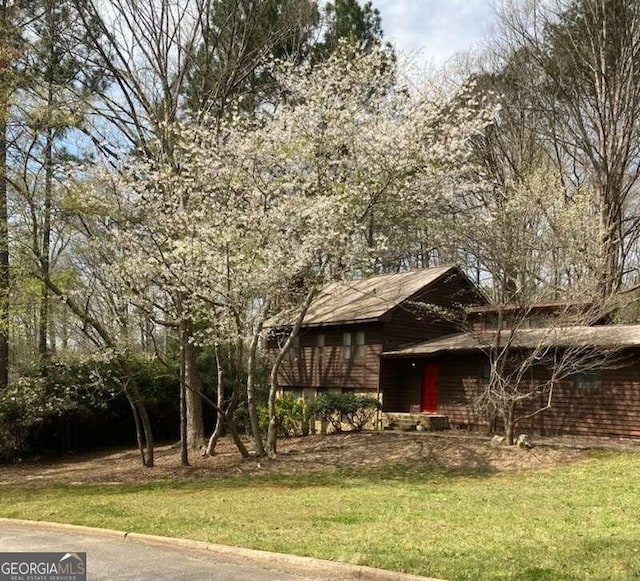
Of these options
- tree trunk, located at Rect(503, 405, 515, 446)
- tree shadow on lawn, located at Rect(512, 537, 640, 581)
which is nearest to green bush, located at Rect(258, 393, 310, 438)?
tree trunk, located at Rect(503, 405, 515, 446)

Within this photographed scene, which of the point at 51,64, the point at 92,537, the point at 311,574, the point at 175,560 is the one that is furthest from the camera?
the point at 51,64

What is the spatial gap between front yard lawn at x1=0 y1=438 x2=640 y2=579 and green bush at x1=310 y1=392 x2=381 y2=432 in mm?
5367

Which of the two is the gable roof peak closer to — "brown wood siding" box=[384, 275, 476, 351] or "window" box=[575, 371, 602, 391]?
"brown wood siding" box=[384, 275, 476, 351]

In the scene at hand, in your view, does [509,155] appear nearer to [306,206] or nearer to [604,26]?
[604,26]

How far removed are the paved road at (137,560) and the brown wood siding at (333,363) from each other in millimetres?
16295

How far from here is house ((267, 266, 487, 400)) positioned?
24.0m

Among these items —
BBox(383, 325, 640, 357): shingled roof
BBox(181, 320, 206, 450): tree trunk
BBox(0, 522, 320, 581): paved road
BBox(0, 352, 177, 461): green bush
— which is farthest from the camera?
BBox(0, 352, 177, 461): green bush

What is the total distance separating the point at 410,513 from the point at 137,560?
A: 4131 millimetres

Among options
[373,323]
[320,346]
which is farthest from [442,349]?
[320,346]

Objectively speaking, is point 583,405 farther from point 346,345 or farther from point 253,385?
point 346,345

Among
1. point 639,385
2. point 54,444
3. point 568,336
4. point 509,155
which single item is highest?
point 509,155

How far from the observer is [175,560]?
7.02 m

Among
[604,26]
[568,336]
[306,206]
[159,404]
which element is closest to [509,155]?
[604,26]

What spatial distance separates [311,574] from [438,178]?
11.7 m
